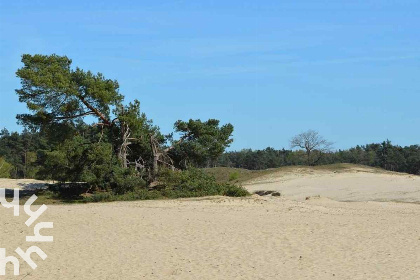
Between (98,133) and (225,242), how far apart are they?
18.2m

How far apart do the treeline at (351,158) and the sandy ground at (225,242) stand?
5510cm

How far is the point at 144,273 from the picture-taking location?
39.9 ft

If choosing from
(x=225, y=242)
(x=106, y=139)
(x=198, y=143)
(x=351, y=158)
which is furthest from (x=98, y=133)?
(x=351, y=158)

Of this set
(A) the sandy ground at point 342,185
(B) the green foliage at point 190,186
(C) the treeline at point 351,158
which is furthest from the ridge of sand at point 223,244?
(C) the treeline at point 351,158

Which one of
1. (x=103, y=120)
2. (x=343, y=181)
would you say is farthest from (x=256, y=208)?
(x=343, y=181)

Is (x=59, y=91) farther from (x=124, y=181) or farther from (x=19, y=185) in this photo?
(x=19, y=185)

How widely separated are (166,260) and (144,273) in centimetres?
125

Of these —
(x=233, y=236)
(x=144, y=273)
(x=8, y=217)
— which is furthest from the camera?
(x=8, y=217)

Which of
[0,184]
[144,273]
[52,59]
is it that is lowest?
[144,273]

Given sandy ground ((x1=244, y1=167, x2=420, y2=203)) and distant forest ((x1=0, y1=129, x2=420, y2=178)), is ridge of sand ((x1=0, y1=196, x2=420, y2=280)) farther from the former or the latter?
distant forest ((x1=0, y1=129, x2=420, y2=178))

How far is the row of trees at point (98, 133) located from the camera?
97.2ft

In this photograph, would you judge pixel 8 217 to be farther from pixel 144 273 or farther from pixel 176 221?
pixel 144 273

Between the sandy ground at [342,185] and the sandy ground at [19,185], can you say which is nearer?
the sandy ground at [342,185]

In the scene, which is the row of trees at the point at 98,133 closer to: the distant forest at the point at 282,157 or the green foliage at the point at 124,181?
the green foliage at the point at 124,181
